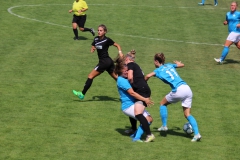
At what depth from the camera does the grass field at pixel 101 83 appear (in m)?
12.7

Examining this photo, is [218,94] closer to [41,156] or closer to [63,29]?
[41,156]

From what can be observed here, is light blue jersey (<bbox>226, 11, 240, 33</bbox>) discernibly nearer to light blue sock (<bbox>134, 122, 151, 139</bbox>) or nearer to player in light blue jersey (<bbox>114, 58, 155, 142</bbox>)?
player in light blue jersey (<bbox>114, 58, 155, 142</bbox>)

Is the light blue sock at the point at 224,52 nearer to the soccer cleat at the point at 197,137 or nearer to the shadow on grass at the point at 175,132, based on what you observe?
the shadow on grass at the point at 175,132

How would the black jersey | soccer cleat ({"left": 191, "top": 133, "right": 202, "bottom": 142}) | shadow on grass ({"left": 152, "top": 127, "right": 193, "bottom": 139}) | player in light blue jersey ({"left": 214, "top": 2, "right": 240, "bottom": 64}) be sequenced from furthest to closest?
player in light blue jersey ({"left": 214, "top": 2, "right": 240, "bottom": 64}) → the black jersey → shadow on grass ({"left": 152, "top": 127, "right": 193, "bottom": 139}) → soccer cleat ({"left": 191, "top": 133, "right": 202, "bottom": 142})

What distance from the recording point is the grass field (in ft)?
41.7

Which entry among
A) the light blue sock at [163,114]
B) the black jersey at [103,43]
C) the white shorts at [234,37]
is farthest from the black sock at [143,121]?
the white shorts at [234,37]

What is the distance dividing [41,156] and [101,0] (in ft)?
88.8

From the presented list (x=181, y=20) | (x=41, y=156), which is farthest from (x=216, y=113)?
(x=181, y=20)

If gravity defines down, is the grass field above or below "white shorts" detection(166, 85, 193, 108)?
below

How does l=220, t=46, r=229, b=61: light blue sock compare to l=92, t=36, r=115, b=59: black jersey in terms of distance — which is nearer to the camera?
l=92, t=36, r=115, b=59: black jersey

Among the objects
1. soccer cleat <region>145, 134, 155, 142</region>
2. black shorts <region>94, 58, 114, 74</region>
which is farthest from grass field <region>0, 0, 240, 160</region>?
black shorts <region>94, 58, 114, 74</region>

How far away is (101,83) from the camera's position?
19.6m

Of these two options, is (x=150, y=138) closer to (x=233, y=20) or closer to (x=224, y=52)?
(x=224, y=52)

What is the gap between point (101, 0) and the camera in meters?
37.9
